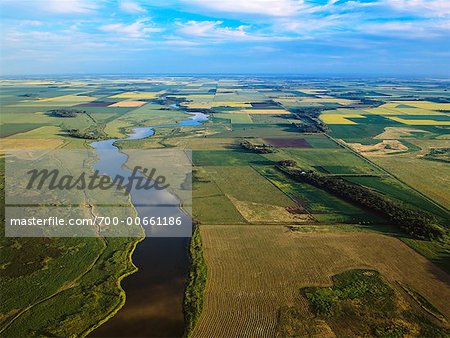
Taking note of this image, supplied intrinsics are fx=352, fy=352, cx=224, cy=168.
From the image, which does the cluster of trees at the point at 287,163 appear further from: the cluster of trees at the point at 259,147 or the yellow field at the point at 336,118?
the yellow field at the point at 336,118

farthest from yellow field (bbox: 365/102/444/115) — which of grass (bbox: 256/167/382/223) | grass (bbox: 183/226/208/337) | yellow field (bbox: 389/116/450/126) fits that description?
grass (bbox: 183/226/208/337)

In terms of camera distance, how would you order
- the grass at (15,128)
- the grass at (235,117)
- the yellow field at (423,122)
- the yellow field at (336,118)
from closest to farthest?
1. the grass at (15,128)
2. the yellow field at (423,122)
3. the yellow field at (336,118)
4. the grass at (235,117)

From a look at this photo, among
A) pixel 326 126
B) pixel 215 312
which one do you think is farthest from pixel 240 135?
pixel 215 312

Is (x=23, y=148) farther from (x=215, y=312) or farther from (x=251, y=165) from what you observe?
(x=215, y=312)

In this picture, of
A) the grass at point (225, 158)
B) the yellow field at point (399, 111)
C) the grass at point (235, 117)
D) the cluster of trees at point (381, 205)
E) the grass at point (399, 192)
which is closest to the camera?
the cluster of trees at point (381, 205)

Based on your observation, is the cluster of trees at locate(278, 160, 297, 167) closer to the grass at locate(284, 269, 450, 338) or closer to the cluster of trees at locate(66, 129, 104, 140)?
the grass at locate(284, 269, 450, 338)

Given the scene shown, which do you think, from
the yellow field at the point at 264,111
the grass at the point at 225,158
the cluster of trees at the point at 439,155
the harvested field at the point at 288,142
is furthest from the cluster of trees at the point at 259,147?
the yellow field at the point at 264,111
